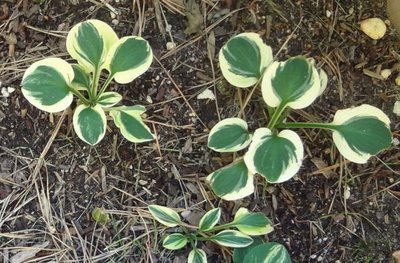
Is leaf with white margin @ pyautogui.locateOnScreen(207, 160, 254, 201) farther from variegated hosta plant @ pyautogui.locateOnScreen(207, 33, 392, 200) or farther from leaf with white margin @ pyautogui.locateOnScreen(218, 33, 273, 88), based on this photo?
leaf with white margin @ pyautogui.locateOnScreen(218, 33, 273, 88)

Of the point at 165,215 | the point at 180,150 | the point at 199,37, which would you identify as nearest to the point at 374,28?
the point at 199,37

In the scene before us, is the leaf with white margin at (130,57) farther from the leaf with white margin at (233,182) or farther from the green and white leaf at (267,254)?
the green and white leaf at (267,254)

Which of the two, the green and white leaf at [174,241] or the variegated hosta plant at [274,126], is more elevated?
the variegated hosta plant at [274,126]

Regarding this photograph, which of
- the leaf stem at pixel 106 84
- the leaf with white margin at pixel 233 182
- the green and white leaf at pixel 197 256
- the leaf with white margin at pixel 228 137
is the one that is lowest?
the green and white leaf at pixel 197 256

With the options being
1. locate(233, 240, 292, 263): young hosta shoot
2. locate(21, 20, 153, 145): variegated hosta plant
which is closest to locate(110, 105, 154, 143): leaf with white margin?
locate(21, 20, 153, 145): variegated hosta plant

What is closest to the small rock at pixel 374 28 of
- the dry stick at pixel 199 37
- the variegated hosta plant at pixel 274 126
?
the variegated hosta plant at pixel 274 126

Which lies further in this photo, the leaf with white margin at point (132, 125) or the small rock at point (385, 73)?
the small rock at point (385, 73)

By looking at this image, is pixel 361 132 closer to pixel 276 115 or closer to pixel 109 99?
pixel 276 115
